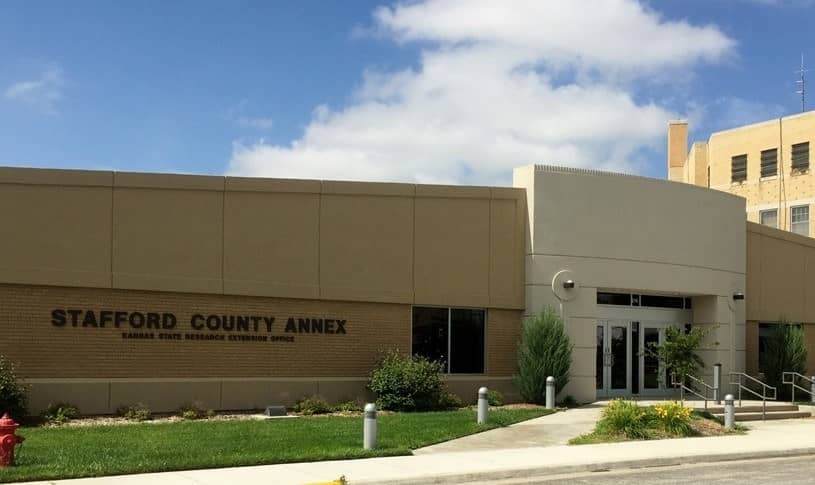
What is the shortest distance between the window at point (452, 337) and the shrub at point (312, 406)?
3173 mm

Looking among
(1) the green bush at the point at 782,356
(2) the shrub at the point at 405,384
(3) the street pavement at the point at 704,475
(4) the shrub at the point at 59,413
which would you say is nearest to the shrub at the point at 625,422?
(3) the street pavement at the point at 704,475

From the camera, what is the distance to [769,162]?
161 feet

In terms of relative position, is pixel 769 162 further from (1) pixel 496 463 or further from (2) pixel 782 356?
(1) pixel 496 463

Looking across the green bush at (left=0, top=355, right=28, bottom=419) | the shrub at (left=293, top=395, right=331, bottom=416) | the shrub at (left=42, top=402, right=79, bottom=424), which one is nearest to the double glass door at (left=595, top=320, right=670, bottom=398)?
the shrub at (left=293, top=395, right=331, bottom=416)

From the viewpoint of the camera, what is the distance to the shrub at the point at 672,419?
64.3 ft

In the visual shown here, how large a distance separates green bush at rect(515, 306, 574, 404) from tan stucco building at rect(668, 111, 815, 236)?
87.3 ft

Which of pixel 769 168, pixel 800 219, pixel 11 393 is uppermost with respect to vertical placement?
pixel 769 168

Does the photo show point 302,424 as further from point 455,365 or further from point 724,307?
point 724,307

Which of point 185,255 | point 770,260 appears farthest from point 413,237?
point 770,260

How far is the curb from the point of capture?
1349 cm

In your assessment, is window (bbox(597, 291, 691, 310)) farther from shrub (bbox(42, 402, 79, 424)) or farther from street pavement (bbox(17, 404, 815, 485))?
shrub (bbox(42, 402, 79, 424))

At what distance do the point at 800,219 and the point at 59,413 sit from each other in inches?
1536

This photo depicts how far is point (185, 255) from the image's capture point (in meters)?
21.7

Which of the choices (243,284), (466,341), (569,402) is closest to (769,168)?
(569,402)
